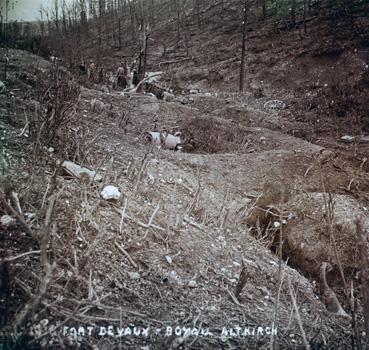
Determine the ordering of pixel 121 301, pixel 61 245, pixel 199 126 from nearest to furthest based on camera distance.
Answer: pixel 121 301 → pixel 61 245 → pixel 199 126

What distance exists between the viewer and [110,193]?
91.5 inches

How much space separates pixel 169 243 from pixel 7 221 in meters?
0.80

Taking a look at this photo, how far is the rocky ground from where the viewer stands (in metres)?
1.46

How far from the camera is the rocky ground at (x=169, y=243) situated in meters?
1.46

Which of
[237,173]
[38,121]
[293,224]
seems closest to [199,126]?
[237,173]

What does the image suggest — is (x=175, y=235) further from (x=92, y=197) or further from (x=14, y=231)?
(x=14, y=231)

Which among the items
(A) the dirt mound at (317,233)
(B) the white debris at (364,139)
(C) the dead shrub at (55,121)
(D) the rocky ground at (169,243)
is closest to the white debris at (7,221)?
(D) the rocky ground at (169,243)

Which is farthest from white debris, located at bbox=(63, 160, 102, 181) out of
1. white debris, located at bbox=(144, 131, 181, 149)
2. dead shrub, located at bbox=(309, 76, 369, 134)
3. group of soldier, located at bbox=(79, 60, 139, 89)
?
group of soldier, located at bbox=(79, 60, 139, 89)

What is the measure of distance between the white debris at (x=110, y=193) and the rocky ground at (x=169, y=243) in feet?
0.13

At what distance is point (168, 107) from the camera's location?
613cm

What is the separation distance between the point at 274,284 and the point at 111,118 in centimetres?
316

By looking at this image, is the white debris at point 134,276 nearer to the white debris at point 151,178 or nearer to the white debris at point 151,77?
the white debris at point 151,178

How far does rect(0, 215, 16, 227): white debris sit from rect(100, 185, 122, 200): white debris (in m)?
0.65

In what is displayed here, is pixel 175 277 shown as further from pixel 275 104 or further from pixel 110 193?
pixel 275 104
